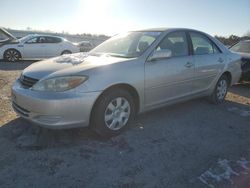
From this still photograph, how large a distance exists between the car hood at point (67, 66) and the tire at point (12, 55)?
1047 cm

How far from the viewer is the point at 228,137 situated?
483 cm

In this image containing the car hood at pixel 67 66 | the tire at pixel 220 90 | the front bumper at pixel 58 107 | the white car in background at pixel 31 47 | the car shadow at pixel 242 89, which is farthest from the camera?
the white car in background at pixel 31 47

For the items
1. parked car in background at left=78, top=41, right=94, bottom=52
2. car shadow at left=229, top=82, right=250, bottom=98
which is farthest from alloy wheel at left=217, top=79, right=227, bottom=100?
parked car in background at left=78, top=41, right=94, bottom=52

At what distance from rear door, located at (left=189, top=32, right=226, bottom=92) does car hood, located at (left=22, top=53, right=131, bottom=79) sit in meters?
1.84

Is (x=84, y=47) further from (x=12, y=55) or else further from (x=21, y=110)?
(x=21, y=110)

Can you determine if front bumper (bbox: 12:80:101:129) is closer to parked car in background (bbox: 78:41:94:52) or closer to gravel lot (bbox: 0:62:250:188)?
gravel lot (bbox: 0:62:250:188)

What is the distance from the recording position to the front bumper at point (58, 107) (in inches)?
154

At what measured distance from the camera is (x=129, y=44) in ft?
17.5

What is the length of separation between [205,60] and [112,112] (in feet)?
8.21

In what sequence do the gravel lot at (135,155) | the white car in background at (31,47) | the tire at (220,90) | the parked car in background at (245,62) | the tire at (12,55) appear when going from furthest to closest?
1. the tire at (12,55)
2. the white car in background at (31,47)
3. the parked car in background at (245,62)
4. the tire at (220,90)
5. the gravel lot at (135,155)

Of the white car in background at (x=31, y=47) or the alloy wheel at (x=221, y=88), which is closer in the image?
the alloy wheel at (x=221, y=88)

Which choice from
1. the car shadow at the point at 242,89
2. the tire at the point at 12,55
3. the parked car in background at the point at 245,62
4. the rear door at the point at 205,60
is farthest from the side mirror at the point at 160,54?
the tire at the point at 12,55

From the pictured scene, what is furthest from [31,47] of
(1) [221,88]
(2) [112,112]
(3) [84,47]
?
(2) [112,112]

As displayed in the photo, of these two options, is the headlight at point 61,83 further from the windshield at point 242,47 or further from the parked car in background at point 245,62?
the windshield at point 242,47
